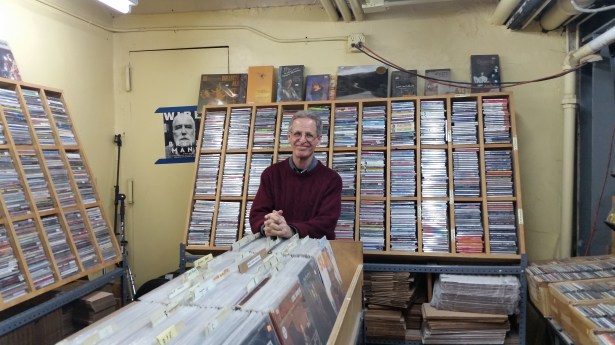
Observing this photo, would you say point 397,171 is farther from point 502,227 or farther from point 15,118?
point 15,118

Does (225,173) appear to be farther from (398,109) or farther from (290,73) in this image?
(398,109)

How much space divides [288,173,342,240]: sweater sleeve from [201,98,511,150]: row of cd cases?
95 cm

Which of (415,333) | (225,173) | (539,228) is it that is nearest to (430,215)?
(415,333)

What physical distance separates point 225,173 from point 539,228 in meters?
2.50

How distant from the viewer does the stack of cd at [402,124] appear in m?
3.05

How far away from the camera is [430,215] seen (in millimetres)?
2879

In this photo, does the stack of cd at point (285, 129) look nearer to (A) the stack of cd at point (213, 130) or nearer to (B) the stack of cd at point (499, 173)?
(A) the stack of cd at point (213, 130)

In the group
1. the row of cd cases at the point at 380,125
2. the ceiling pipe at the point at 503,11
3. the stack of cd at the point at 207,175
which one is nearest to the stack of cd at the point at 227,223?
the stack of cd at the point at 207,175

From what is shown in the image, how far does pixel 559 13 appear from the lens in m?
2.82

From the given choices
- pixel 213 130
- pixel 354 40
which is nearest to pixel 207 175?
pixel 213 130

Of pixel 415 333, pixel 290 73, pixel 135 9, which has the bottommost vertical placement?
pixel 415 333

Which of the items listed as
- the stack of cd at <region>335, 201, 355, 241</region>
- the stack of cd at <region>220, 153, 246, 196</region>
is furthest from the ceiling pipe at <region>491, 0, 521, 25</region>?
the stack of cd at <region>220, 153, 246, 196</region>

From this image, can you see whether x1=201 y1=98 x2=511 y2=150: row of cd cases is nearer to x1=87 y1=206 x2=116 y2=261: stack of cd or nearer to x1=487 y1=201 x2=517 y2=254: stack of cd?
x1=487 y1=201 x2=517 y2=254: stack of cd

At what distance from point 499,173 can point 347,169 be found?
1.05 m
